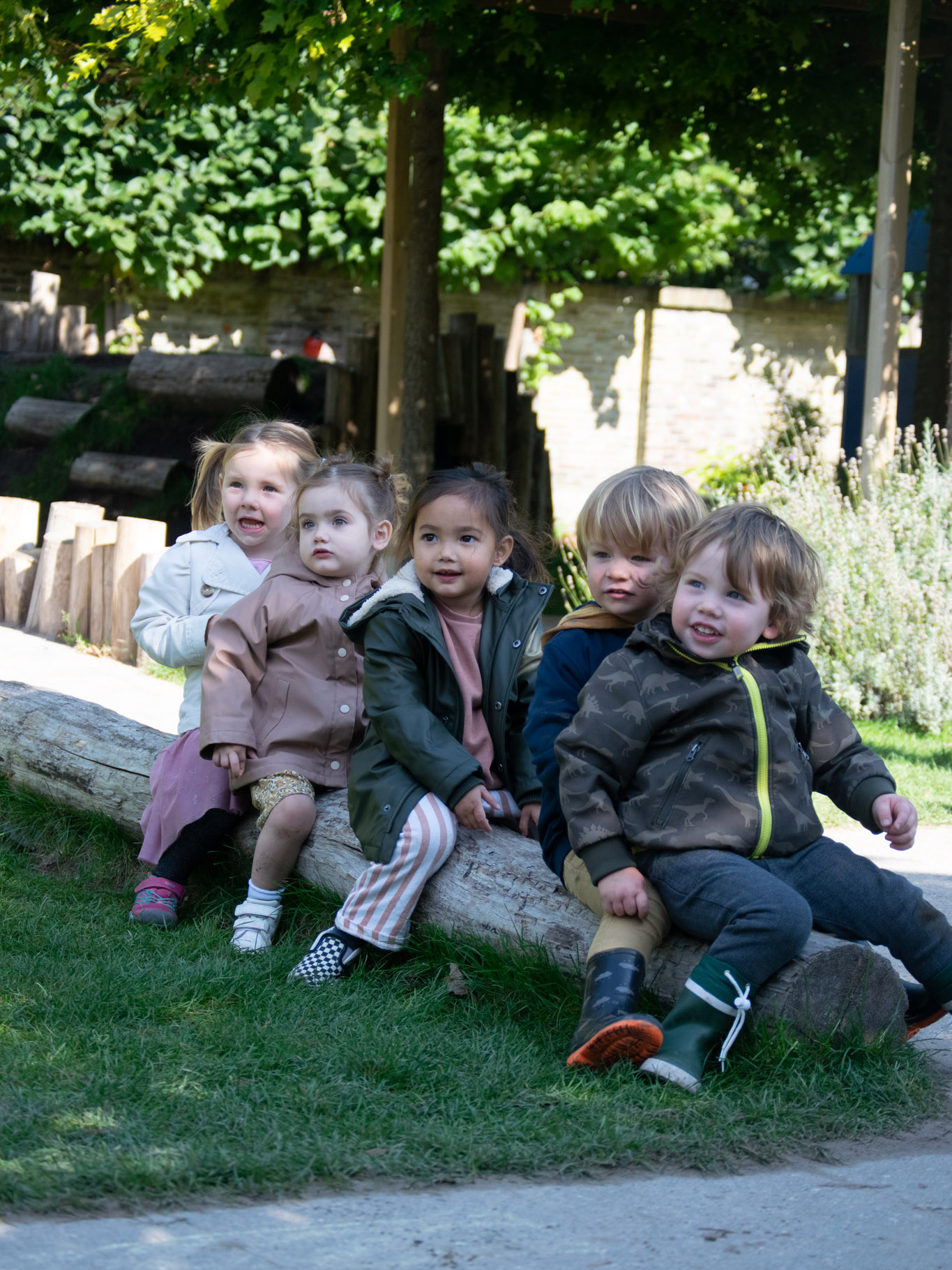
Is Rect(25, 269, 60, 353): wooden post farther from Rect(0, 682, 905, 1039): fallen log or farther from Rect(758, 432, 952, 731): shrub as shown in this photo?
Rect(0, 682, 905, 1039): fallen log

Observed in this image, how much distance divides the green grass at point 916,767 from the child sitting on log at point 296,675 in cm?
222

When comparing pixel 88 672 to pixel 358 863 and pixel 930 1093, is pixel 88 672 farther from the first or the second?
pixel 930 1093

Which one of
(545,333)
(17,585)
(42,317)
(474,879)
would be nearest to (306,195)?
(545,333)

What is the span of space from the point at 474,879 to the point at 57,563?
5.36 meters

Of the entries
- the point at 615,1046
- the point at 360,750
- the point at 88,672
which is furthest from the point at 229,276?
the point at 615,1046

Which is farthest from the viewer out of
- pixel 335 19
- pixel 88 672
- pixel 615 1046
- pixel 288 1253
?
pixel 88 672

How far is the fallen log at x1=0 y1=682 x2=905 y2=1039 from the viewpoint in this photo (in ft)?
9.22

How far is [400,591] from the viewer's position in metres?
3.42

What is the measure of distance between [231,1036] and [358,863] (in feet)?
2.57

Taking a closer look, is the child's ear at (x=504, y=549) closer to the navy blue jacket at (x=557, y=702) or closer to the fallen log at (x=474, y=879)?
the navy blue jacket at (x=557, y=702)

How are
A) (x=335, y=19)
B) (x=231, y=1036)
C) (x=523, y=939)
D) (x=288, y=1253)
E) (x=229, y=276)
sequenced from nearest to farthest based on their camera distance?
(x=288, y=1253), (x=231, y=1036), (x=523, y=939), (x=335, y=19), (x=229, y=276)

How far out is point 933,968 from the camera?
292cm

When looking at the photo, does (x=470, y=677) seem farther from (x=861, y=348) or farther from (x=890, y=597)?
(x=861, y=348)

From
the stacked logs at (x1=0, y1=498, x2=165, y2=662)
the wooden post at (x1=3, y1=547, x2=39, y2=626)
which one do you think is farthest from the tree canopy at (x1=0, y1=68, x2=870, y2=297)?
the wooden post at (x1=3, y1=547, x2=39, y2=626)
